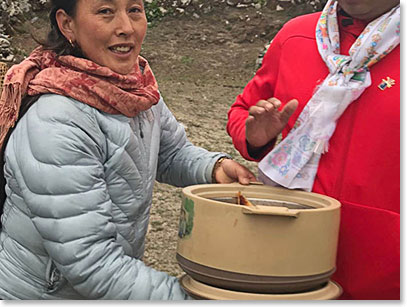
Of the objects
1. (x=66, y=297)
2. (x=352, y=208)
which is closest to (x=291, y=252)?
(x=352, y=208)

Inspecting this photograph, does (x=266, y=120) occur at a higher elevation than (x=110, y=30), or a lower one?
lower

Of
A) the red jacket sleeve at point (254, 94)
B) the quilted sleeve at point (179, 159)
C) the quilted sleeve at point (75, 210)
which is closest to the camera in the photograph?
the quilted sleeve at point (75, 210)

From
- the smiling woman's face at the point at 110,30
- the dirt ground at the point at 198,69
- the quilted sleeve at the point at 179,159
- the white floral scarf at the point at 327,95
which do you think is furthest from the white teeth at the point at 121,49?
the dirt ground at the point at 198,69

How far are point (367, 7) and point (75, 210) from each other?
35.4 inches

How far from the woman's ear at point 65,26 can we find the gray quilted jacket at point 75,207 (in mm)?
210

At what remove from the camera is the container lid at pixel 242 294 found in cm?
148

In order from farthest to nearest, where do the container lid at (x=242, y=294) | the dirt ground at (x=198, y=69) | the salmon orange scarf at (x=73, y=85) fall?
the dirt ground at (x=198, y=69) → the salmon orange scarf at (x=73, y=85) → the container lid at (x=242, y=294)

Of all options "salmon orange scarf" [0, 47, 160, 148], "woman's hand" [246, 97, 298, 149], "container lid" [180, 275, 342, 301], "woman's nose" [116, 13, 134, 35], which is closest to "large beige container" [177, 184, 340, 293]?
"container lid" [180, 275, 342, 301]

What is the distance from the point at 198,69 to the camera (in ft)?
23.1

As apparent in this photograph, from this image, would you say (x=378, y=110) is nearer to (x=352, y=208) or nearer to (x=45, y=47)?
(x=352, y=208)

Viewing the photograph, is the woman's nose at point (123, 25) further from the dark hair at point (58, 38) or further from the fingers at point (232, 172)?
the fingers at point (232, 172)

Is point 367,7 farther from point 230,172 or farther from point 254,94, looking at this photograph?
point 230,172

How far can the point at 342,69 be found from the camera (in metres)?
1.76

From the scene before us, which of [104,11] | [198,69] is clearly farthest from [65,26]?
[198,69]
